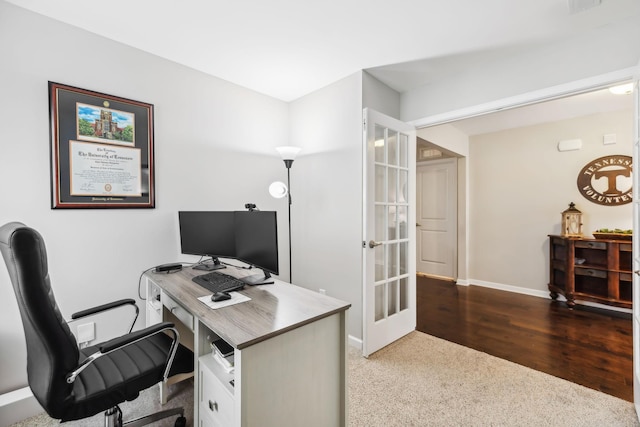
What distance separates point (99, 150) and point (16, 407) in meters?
1.62

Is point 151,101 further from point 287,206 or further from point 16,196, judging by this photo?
point 287,206

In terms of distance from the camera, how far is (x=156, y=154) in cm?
223

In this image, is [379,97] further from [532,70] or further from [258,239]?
[258,239]

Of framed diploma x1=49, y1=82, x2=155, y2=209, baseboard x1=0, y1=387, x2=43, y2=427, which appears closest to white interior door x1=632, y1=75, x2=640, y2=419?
framed diploma x1=49, y1=82, x2=155, y2=209

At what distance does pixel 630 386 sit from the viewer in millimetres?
1943

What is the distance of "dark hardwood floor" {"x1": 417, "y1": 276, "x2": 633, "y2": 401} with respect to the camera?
2.14 meters

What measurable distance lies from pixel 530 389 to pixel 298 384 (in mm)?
1761

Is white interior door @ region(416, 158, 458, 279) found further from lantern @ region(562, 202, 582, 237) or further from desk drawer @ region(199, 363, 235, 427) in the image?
desk drawer @ region(199, 363, 235, 427)

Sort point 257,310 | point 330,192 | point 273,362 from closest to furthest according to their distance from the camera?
point 273,362 < point 257,310 < point 330,192

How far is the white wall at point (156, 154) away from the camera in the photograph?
5.49ft

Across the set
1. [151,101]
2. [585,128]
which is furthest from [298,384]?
[585,128]

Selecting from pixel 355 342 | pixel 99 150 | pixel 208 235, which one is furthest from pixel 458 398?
pixel 99 150

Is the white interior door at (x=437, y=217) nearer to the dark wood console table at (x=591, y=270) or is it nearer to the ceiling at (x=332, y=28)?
the dark wood console table at (x=591, y=270)

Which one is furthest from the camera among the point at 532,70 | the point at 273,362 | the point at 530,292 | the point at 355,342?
the point at 530,292
